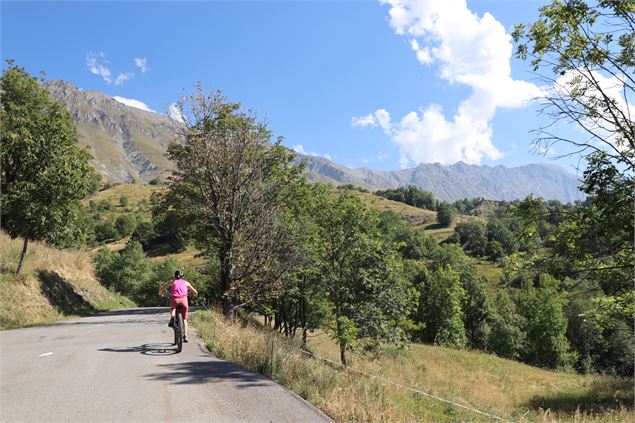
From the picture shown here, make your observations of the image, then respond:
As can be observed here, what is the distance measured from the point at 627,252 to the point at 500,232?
14052cm

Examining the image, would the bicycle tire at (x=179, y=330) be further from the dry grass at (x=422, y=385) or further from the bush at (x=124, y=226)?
the bush at (x=124, y=226)

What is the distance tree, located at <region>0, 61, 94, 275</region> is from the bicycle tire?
1219 centimetres

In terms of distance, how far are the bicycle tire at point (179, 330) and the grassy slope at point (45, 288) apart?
9.10 meters

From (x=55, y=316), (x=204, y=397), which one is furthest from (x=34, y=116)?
(x=204, y=397)

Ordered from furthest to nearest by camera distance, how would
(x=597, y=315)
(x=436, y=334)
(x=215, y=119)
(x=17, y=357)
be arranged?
(x=436, y=334) → (x=215, y=119) → (x=597, y=315) → (x=17, y=357)

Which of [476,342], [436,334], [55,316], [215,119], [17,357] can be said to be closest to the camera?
[17,357]

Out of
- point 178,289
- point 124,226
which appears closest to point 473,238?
point 124,226

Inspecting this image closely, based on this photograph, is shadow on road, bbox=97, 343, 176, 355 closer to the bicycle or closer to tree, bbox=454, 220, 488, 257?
the bicycle

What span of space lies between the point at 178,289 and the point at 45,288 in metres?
13.5

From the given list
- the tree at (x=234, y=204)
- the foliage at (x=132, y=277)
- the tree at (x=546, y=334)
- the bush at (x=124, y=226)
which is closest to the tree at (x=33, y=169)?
the tree at (x=234, y=204)

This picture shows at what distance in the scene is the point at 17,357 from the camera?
935 cm

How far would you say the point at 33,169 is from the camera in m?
19.1

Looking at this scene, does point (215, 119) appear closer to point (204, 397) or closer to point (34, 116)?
point (34, 116)

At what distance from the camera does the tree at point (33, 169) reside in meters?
18.7
